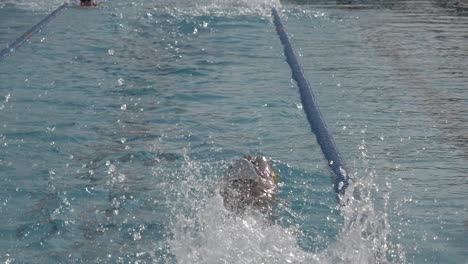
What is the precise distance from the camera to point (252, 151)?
5.02m

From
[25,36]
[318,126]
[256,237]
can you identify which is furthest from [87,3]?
[256,237]

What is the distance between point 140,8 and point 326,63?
3846 millimetres

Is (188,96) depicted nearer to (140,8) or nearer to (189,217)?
(189,217)

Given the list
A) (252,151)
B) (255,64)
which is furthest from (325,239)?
(255,64)

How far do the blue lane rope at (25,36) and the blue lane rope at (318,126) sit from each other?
91.7 inches

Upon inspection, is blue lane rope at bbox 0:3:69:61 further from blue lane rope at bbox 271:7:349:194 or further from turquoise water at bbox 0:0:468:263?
blue lane rope at bbox 271:7:349:194

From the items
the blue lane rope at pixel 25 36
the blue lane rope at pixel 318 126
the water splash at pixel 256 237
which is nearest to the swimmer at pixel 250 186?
the water splash at pixel 256 237

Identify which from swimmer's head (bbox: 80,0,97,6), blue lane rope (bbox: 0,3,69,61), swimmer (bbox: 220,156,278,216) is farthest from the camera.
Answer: swimmer's head (bbox: 80,0,97,6)

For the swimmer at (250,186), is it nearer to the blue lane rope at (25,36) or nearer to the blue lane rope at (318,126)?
the blue lane rope at (318,126)

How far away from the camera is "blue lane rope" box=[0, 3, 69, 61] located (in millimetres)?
7656

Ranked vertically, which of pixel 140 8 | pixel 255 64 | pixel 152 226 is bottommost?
pixel 140 8

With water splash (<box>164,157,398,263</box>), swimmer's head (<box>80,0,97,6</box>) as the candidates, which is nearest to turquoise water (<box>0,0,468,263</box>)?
water splash (<box>164,157,398,263</box>)

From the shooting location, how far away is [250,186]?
4.15 m

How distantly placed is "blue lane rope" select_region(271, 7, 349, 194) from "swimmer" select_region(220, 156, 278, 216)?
342 millimetres
